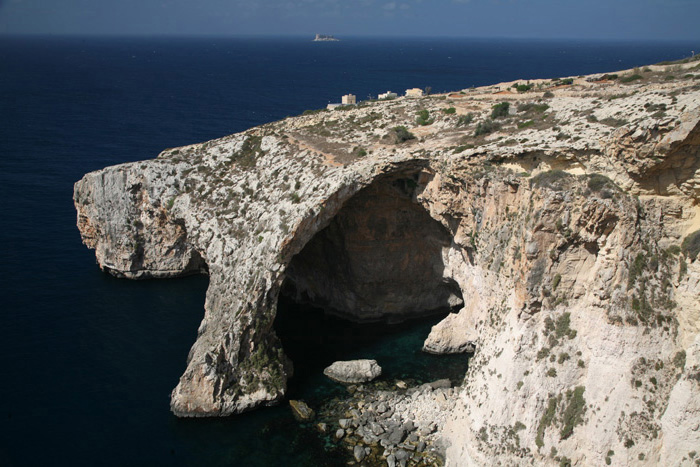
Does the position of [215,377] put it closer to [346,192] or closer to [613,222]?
[346,192]

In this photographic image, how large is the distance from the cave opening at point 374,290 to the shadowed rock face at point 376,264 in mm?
73

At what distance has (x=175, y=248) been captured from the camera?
164ft

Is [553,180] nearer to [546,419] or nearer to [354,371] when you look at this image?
[546,419]

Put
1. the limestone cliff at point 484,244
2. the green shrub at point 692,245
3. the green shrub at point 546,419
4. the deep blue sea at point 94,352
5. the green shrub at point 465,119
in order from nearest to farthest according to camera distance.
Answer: the green shrub at point 692,245 < the limestone cliff at point 484,244 < the green shrub at point 546,419 < the deep blue sea at point 94,352 < the green shrub at point 465,119

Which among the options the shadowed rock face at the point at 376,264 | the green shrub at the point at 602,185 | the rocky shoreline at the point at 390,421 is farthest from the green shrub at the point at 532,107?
the rocky shoreline at the point at 390,421

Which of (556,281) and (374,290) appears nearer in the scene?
(556,281)

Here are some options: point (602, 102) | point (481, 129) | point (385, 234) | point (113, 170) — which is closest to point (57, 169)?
point (113, 170)

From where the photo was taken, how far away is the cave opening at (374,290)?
38.4 metres

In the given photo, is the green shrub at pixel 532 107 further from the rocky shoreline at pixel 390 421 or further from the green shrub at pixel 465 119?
the rocky shoreline at pixel 390 421

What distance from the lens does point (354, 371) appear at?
35.8 meters

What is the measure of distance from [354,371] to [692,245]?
66.0 feet

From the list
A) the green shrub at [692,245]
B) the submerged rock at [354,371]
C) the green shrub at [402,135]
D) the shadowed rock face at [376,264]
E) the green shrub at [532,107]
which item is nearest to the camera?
the green shrub at [692,245]

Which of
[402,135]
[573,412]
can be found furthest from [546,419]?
[402,135]

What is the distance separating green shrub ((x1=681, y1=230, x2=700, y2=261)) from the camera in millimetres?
23906
